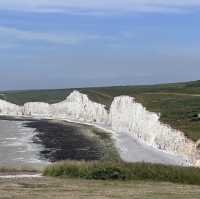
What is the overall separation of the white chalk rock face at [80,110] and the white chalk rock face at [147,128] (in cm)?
1323

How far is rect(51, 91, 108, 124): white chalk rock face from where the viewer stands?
147 metres

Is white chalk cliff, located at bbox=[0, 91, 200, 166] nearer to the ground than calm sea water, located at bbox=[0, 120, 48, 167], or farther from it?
farther from it

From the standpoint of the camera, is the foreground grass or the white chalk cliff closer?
the foreground grass

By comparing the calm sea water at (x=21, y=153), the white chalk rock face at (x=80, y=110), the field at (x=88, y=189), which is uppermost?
the white chalk rock face at (x=80, y=110)

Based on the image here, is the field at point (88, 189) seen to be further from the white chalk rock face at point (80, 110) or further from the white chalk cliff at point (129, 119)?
the white chalk rock face at point (80, 110)

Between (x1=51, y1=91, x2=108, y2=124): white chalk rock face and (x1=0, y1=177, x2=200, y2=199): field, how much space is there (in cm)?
11416

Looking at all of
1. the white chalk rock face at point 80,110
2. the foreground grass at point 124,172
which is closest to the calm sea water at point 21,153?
the foreground grass at point 124,172

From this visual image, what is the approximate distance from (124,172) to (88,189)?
3972mm

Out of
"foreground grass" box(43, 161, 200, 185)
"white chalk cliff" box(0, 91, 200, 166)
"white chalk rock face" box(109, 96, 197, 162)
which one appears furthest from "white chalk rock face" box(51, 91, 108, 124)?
"foreground grass" box(43, 161, 200, 185)

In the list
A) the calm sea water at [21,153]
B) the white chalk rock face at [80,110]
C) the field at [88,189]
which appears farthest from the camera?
the white chalk rock face at [80,110]

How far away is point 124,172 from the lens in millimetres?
26125

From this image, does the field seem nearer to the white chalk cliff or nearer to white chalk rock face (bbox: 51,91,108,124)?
the white chalk cliff

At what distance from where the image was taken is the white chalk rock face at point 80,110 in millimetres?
147000

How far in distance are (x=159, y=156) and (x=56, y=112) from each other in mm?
125070
